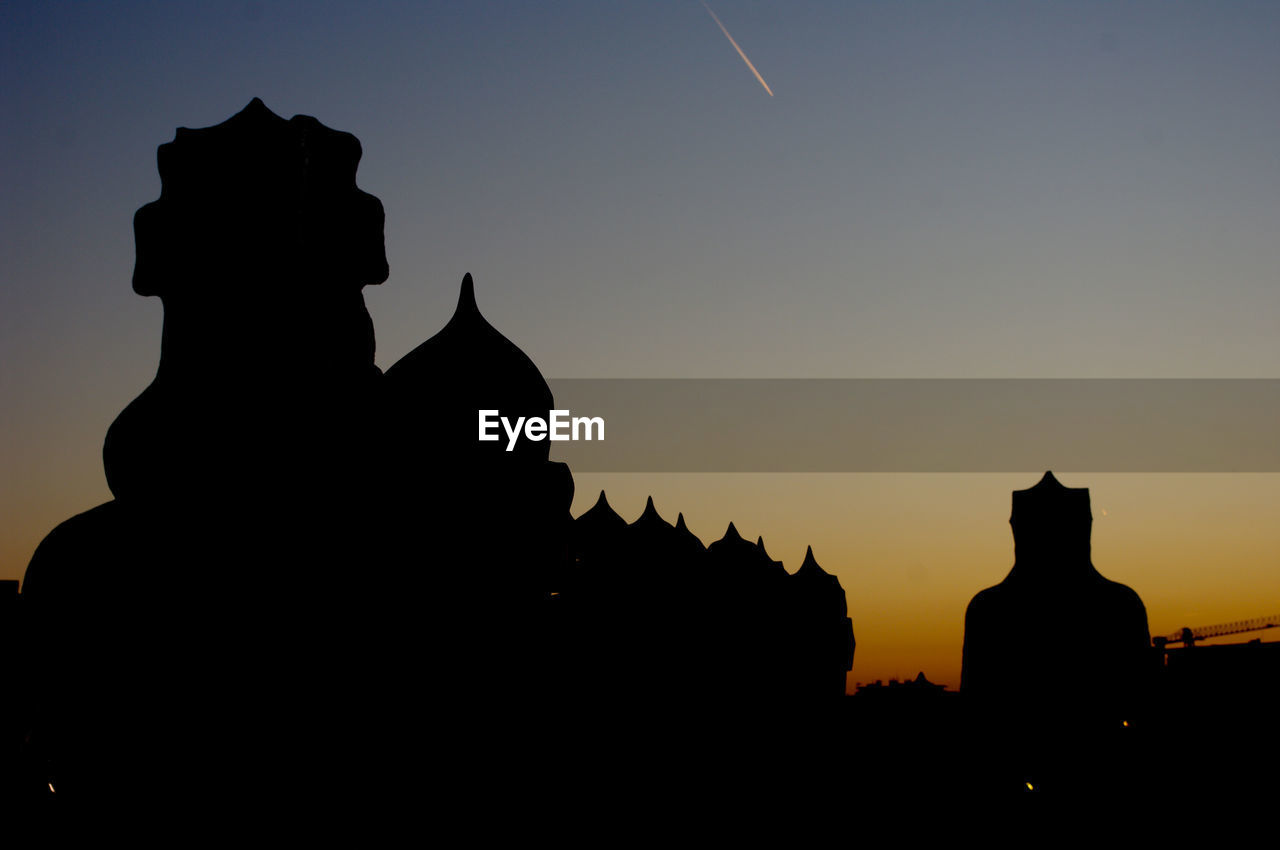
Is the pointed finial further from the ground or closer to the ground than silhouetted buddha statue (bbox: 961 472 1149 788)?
further from the ground

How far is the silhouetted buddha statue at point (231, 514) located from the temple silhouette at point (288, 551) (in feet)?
0.07

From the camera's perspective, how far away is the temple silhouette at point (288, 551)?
9.75 m

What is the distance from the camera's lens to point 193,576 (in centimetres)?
998

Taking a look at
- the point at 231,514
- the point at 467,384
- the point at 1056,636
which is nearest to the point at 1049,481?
the point at 1056,636

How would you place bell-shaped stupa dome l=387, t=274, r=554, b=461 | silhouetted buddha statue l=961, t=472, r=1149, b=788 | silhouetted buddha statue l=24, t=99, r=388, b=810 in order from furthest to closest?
1. silhouetted buddha statue l=961, t=472, r=1149, b=788
2. bell-shaped stupa dome l=387, t=274, r=554, b=461
3. silhouetted buddha statue l=24, t=99, r=388, b=810

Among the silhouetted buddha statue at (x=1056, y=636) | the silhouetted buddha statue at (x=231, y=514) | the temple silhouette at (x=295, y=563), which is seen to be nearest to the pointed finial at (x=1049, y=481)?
the silhouetted buddha statue at (x=1056, y=636)

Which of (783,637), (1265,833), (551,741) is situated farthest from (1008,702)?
(551,741)

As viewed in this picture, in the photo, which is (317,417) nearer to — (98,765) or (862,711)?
(98,765)

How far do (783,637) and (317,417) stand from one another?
2179cm

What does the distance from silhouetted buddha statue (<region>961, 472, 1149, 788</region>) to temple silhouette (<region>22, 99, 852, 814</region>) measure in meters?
19.1

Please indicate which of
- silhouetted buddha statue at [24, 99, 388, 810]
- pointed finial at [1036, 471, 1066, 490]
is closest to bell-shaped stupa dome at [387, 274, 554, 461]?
silhouetted buddha statue at [24, 99, 388, 810]

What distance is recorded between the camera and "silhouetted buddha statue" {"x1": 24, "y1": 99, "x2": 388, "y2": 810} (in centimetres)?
969

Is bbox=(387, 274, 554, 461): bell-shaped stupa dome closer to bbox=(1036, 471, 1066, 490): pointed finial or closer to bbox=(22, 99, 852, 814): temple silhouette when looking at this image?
bbox=(22, 99, 852, 814): temple silhouette

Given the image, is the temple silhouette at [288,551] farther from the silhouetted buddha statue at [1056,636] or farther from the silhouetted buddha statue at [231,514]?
the silhouetted buddha statue at [1056,636]
